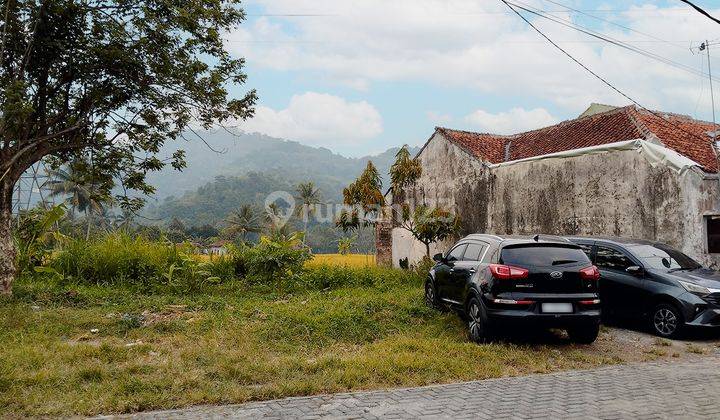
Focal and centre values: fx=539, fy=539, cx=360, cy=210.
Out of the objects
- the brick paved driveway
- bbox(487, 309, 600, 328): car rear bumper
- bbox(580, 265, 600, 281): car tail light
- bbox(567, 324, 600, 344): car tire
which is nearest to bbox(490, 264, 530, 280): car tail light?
bbox(487, 309, 600, 328): car rear bumper

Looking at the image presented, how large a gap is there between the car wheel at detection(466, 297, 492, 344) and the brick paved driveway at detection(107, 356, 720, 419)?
1.33 meters

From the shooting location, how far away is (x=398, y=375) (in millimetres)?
6281

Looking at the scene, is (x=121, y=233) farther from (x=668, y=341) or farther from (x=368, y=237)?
(x=368, y=237)

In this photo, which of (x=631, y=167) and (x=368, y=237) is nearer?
(x=631, y=167)

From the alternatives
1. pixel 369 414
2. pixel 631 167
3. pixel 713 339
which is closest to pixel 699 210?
pixel 631 167

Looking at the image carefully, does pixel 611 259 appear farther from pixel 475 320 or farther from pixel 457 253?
pixel 475 320

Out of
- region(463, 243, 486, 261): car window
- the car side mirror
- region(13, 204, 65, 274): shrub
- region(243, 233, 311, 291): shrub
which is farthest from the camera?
region(243, 233, 311, 291): shrub

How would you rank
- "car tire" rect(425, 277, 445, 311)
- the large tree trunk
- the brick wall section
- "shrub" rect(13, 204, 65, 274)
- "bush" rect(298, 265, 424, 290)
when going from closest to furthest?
"car tire" rect(425, 277, 445, 311) < the large tree trunk < "shrub" rect(13, 204, 65, 274) < "bush" rect(298, 265, 424, 290) < the brick wall section

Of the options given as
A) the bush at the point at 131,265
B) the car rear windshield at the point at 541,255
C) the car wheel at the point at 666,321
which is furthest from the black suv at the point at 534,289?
the bush at the point at 131,265

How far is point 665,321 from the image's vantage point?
8883 mm

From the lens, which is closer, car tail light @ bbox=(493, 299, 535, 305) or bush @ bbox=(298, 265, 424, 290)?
car tail light @ bbox=(493, 299, 535, 305)

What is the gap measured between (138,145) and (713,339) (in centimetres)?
1181

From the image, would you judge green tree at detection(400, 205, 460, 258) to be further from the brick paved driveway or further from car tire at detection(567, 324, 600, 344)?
the brick paved driveway

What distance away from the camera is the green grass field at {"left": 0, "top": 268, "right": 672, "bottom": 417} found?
5637 mm
